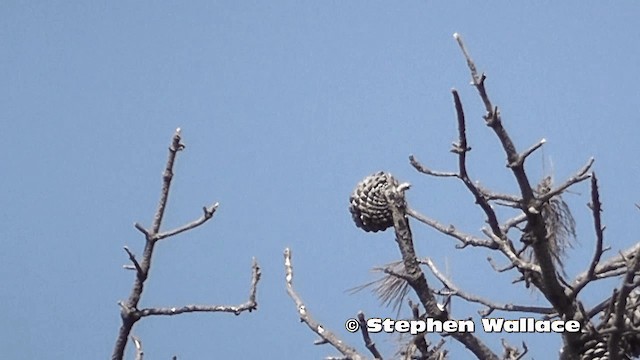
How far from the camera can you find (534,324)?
41.1 inches

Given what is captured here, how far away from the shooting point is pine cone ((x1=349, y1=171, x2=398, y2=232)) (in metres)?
1.00

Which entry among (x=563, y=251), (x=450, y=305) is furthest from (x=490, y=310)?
(x=563, y=251)

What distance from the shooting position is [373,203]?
101cm

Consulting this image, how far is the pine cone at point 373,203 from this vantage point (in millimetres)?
1005

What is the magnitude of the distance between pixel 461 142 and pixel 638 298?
0.26 meters

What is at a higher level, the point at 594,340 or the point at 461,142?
the point at 461,142

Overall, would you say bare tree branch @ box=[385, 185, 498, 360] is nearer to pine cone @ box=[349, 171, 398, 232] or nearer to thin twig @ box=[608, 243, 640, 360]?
pine cone @ box=[349, 171, 398, 232]

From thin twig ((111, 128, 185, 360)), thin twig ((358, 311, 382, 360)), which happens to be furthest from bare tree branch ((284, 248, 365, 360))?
thin twig ((111, 128, 185, 360))

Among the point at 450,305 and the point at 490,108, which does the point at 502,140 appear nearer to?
the point at 490,108

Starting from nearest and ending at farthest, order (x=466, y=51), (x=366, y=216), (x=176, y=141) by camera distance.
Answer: (x=466, y=51) < (x=176, y=141) < (x=366, y=216)

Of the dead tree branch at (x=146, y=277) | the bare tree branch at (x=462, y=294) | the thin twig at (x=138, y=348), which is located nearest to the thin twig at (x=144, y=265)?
the dead tree branch at (x=146, y=277)
